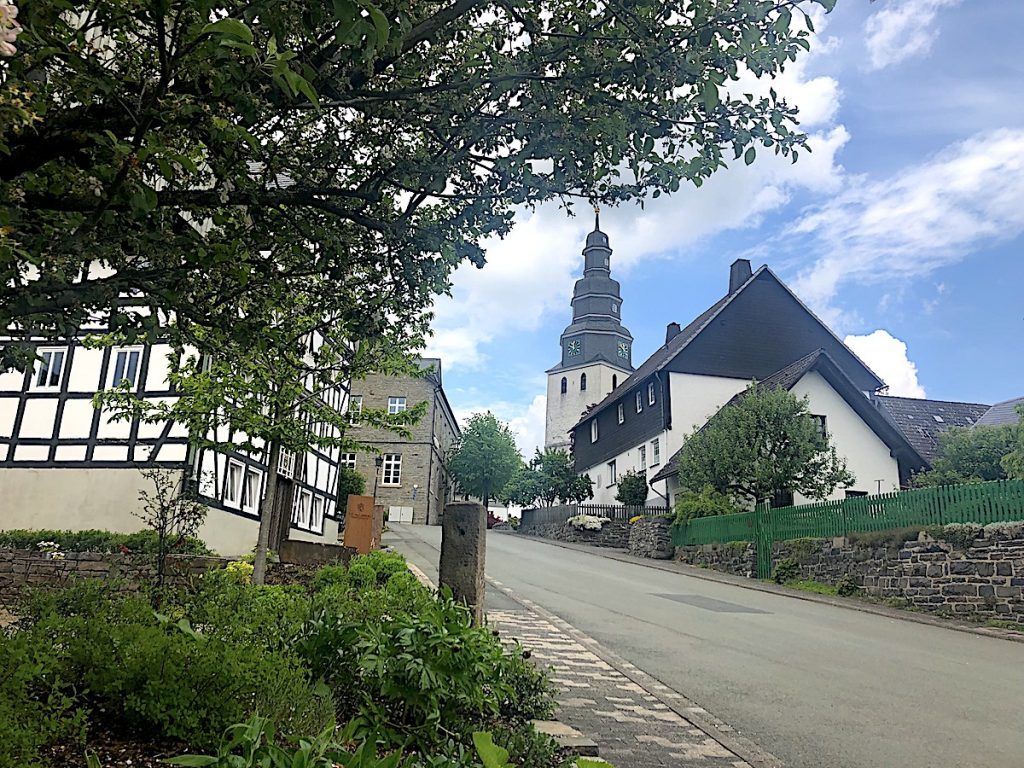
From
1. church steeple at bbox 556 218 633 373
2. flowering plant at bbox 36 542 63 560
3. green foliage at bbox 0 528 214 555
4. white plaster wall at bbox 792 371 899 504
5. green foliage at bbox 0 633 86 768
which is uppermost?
church steeple at bbox 556 218 633 373

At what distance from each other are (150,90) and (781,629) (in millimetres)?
11688

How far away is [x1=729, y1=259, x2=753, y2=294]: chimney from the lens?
1692 inches

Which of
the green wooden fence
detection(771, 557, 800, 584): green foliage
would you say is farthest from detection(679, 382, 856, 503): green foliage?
detection(771, 557, 800, 584): green foliage

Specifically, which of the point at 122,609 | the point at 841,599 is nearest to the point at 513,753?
the point at 122,609

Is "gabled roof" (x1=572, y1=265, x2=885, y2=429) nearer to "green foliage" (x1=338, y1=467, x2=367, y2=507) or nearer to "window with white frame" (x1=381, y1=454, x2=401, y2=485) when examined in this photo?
"green foliage" (x1=338, y1=467, x2=367, y2=507)

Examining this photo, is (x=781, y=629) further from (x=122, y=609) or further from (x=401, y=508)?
(x=401, y=508)

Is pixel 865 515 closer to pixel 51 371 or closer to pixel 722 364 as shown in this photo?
pixel 51 371

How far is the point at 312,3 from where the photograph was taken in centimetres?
254

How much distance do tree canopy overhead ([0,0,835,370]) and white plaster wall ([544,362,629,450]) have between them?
61602mm

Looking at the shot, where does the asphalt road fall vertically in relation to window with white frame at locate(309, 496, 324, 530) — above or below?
below

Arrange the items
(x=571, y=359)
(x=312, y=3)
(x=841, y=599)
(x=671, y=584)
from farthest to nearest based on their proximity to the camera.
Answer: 1. (x=571, y=359)
2. (x=671, y=584)
3. (x=841, y=599)
4. (x=312, y=3)

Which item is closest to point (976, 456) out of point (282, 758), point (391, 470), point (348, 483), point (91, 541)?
point (348, 483)

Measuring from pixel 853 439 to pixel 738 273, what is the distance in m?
13.8

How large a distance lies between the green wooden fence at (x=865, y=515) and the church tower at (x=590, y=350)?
4027 centimetres
